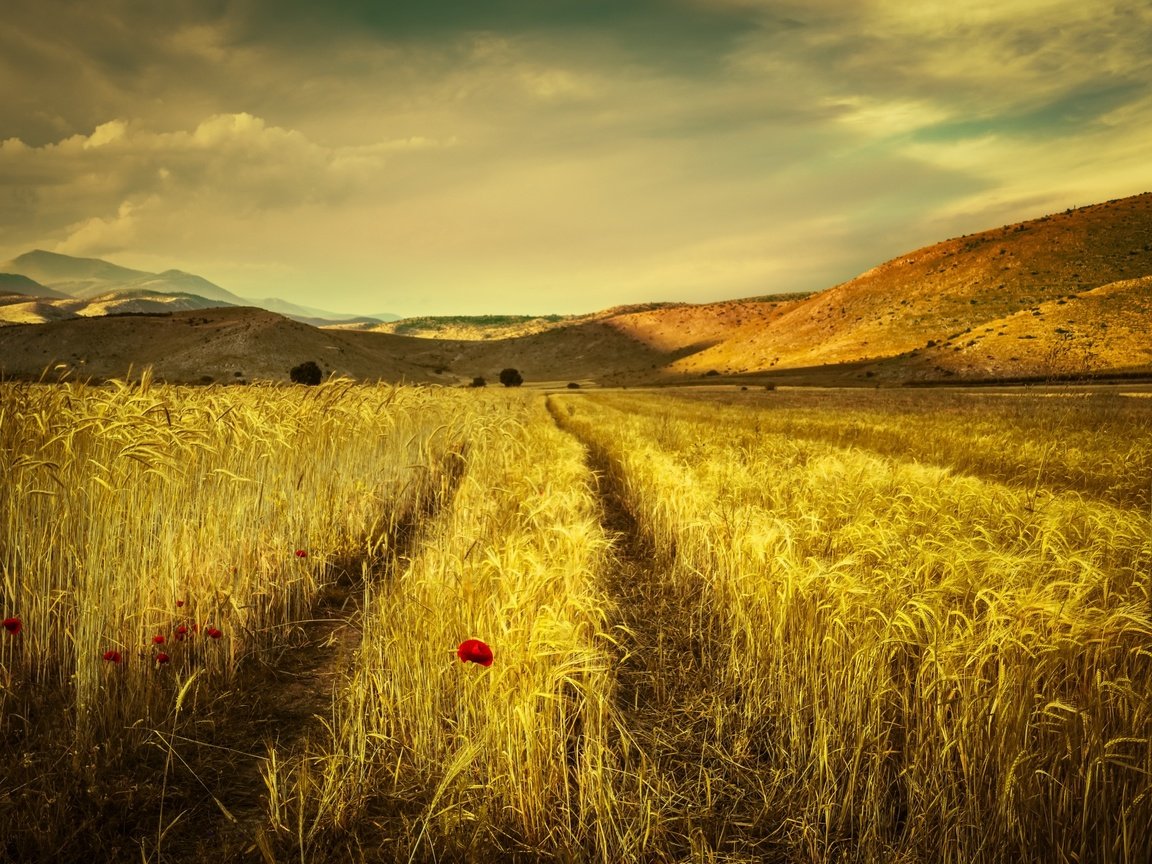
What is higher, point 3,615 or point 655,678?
point 3,615

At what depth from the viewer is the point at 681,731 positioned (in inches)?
115

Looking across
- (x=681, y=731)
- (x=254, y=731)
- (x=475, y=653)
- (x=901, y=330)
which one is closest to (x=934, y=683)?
(x=681, y=731)

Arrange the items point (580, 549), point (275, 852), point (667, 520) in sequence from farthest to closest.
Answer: point (667, 520) → point (580, 549) → point (275, 852)

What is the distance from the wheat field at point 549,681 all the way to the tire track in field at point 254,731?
0.02m

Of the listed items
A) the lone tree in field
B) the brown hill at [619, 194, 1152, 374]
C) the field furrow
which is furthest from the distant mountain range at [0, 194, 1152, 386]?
the field furrow

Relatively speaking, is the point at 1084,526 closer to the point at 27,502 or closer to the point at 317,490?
the point at 317,490

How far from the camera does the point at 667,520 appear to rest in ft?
20.0

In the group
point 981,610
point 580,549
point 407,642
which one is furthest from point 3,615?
point 981,610

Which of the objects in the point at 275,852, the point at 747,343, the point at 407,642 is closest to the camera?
the point at 275,852

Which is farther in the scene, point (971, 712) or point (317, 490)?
point (317, 490)

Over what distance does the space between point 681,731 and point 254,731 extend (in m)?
2.35

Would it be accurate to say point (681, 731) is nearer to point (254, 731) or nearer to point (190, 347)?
point (254, 731)

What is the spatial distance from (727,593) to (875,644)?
59.7 inches

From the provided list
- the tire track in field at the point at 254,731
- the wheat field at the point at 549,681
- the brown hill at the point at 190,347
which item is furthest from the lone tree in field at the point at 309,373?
the tire track in field at the point at 254,731
